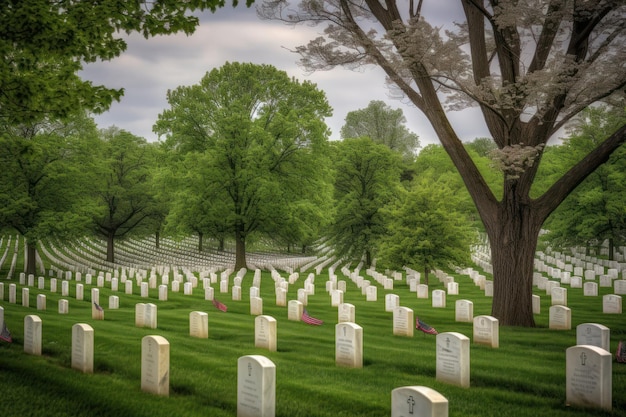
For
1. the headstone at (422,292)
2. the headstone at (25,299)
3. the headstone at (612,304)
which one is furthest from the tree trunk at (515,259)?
the headstone at (25,299)

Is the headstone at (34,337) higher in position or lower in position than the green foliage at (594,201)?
lower

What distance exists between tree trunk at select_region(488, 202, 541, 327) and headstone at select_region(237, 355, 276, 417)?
30.7ft

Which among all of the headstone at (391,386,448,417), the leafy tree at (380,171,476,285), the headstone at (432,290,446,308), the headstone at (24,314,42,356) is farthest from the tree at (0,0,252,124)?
the leafy tree at (380,171,476,285)

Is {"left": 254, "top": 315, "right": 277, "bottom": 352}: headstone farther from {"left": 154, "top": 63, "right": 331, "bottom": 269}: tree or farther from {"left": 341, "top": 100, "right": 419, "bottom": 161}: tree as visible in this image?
{"left": 341, "top": 100, "right": 419, "bottom": 161}: tree

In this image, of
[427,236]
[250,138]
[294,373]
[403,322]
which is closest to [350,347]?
[294,373]

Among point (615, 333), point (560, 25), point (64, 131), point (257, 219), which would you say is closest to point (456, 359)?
point (615, 333)

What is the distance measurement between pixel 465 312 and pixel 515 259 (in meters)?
2.31

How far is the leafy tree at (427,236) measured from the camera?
26047 millimetres

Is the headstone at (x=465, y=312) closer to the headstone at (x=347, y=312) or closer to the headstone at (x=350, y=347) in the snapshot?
the headstone at (x=347, y=312)

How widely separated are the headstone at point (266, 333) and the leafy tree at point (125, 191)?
33.9 metres

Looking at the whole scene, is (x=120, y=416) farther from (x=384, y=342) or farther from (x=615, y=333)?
(x=615, y=333)

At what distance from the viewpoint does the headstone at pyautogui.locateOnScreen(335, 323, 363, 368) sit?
9.23m

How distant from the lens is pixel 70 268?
3744cm

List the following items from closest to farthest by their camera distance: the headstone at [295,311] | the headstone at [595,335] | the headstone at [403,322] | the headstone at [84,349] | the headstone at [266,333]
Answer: the headstone at [84,349], the headstone at [595,335], the headstone at [266,333], the headstone at [403,322], the headstone at [295,311]
